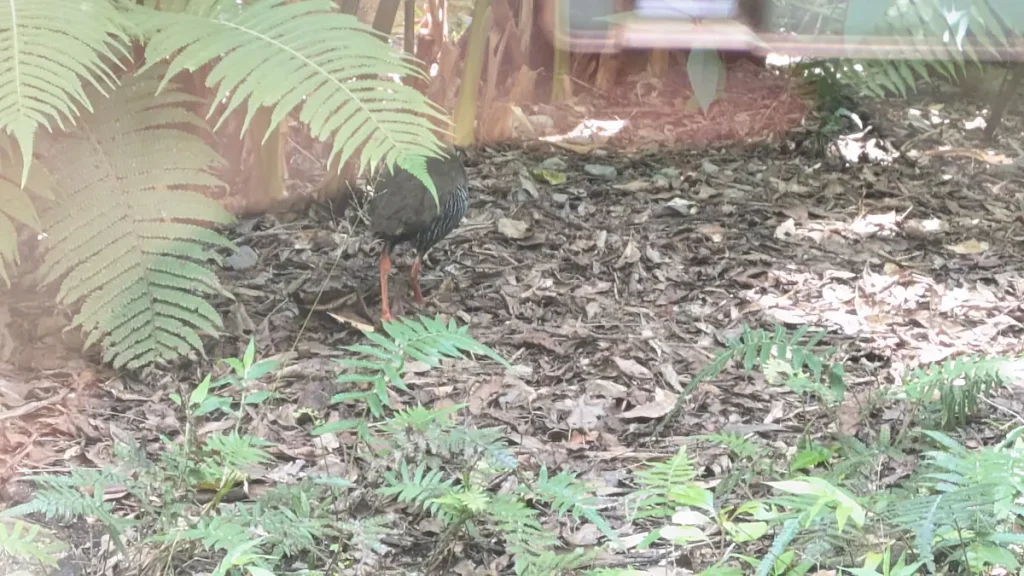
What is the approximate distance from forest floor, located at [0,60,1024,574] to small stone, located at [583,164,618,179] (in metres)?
0.01

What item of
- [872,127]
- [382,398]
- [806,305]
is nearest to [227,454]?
[382,398]

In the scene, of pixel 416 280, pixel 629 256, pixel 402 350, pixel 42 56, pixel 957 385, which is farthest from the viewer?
pixel 629 256

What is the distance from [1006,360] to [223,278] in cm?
198

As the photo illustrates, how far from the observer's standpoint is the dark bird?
2576 mm

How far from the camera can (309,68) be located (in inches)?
77.0

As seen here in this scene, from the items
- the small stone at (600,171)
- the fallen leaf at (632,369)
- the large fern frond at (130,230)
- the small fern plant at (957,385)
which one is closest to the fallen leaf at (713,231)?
the small stone at (600,171)

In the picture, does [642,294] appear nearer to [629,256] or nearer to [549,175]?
[629,256]

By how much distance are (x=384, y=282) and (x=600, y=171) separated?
47.5 inches

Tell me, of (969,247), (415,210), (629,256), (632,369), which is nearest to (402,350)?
(632,369)

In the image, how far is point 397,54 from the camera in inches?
83.6

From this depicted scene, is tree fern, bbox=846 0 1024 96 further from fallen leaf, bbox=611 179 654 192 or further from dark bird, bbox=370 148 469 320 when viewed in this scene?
dark bird, bbox=370 148 469 320

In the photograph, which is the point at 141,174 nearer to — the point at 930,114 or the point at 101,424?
the point at 101,424

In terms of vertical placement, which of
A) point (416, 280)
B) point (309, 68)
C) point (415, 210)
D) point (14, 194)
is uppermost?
point (309, 68)

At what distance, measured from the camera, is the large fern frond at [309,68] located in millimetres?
1906
